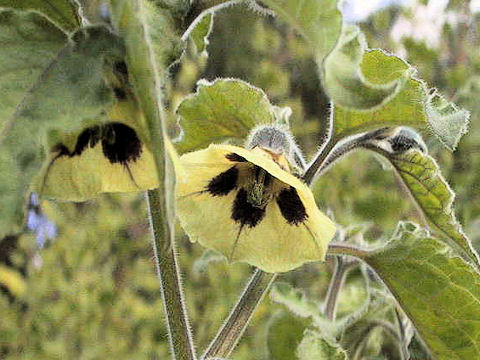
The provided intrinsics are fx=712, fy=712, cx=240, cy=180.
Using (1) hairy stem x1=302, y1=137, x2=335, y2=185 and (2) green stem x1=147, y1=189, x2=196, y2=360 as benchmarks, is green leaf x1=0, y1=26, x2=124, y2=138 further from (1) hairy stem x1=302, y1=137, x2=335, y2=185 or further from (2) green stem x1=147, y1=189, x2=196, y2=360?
(1) hairy stem x1=302, y1=137, x2=335, y2=185

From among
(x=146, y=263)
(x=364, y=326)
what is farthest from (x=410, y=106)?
(x=146, y=263)

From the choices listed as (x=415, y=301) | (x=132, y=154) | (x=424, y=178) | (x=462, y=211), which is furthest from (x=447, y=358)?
(x=462, y=211)

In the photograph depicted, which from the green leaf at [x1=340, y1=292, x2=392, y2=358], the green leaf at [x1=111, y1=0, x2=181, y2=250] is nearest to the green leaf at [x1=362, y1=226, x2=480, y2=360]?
the green leaf at [x1=340, y1=292, x2=392, y2=358]

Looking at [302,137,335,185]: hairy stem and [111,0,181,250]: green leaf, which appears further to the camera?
[302,137,335,185]: hairy stem

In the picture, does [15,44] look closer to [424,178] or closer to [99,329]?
[424,178]

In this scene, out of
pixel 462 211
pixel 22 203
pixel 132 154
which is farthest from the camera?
pixel 462 211
